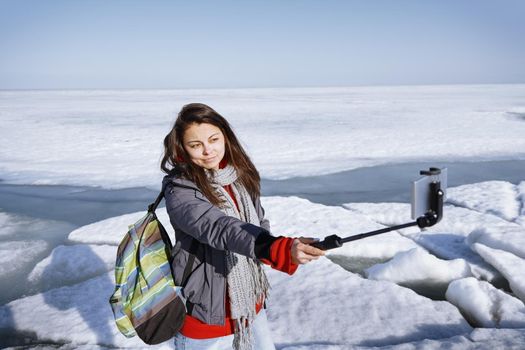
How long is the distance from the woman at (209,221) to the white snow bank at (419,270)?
5.72 feet

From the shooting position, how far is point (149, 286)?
1392 mm

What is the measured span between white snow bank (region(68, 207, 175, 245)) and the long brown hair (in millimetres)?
2581

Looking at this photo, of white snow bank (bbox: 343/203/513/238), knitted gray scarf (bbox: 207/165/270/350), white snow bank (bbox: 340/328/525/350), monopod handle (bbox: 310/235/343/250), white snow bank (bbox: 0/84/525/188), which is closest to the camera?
monopod handle (bbox: 310/235/343/250)

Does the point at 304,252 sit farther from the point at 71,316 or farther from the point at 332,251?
the point at 332,251

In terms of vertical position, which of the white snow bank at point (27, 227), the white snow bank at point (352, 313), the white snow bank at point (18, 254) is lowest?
the white snow bank at point (352, 313)

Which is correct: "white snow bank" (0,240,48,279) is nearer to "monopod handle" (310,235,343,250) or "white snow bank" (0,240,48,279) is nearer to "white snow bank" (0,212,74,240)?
"white snow bank" (0,212,74,240)

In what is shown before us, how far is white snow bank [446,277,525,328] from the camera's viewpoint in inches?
95.6

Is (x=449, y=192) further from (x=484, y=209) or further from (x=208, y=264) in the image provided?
(x=208, y=264)

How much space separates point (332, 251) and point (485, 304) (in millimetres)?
1297

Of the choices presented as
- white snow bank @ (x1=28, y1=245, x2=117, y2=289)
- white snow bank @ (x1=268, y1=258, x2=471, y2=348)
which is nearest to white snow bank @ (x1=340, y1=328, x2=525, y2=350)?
→ white snow bank @ (x1=268, y1=258, x2=471, y2=348)

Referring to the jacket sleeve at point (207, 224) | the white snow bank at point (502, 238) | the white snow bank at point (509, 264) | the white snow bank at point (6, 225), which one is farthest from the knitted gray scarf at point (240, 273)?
the white snow bank at point (6, 225)

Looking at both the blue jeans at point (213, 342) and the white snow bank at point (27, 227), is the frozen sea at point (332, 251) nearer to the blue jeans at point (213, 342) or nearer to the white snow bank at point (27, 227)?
the white snow bank at point (27, 227)

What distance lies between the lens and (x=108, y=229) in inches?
165

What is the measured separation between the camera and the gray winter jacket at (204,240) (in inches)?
47.3
